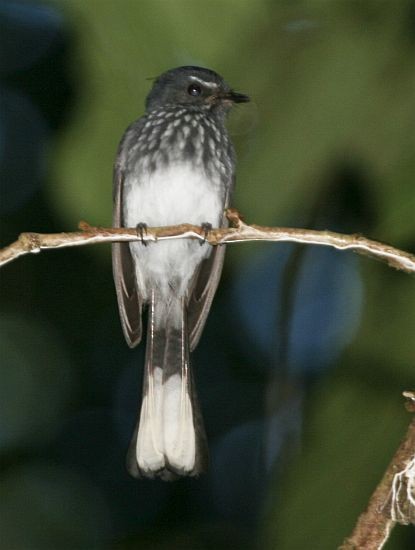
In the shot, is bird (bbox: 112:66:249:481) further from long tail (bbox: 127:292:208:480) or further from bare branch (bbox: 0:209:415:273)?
bare branch (bbox: 0:209:415:273)

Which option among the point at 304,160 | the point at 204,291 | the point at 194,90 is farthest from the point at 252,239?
the point at 194,90

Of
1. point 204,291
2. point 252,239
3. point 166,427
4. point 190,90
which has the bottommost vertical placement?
point 166,427

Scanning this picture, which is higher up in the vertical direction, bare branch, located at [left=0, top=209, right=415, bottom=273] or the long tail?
bare branch, located at [left=0, top=209, right=415, bottom=273]

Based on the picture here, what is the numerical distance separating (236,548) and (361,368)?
8.65ft

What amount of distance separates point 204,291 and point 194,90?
879 millimetres

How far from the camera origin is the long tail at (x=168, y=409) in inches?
95.8

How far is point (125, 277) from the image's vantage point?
11.3 feet

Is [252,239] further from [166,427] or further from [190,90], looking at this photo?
[190,90]

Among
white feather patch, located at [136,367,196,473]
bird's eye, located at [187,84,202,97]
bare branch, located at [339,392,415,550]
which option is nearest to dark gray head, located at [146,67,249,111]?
bird's eye, located at [187,84,202,97]

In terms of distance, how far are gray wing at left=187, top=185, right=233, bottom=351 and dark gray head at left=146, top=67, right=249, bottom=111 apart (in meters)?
0.52

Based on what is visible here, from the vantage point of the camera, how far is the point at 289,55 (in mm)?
1582

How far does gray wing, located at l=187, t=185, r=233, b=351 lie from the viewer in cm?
327

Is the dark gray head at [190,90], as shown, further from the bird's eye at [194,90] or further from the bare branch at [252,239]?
the bare branch at [252,239]

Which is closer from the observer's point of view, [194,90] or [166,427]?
[166,427]
